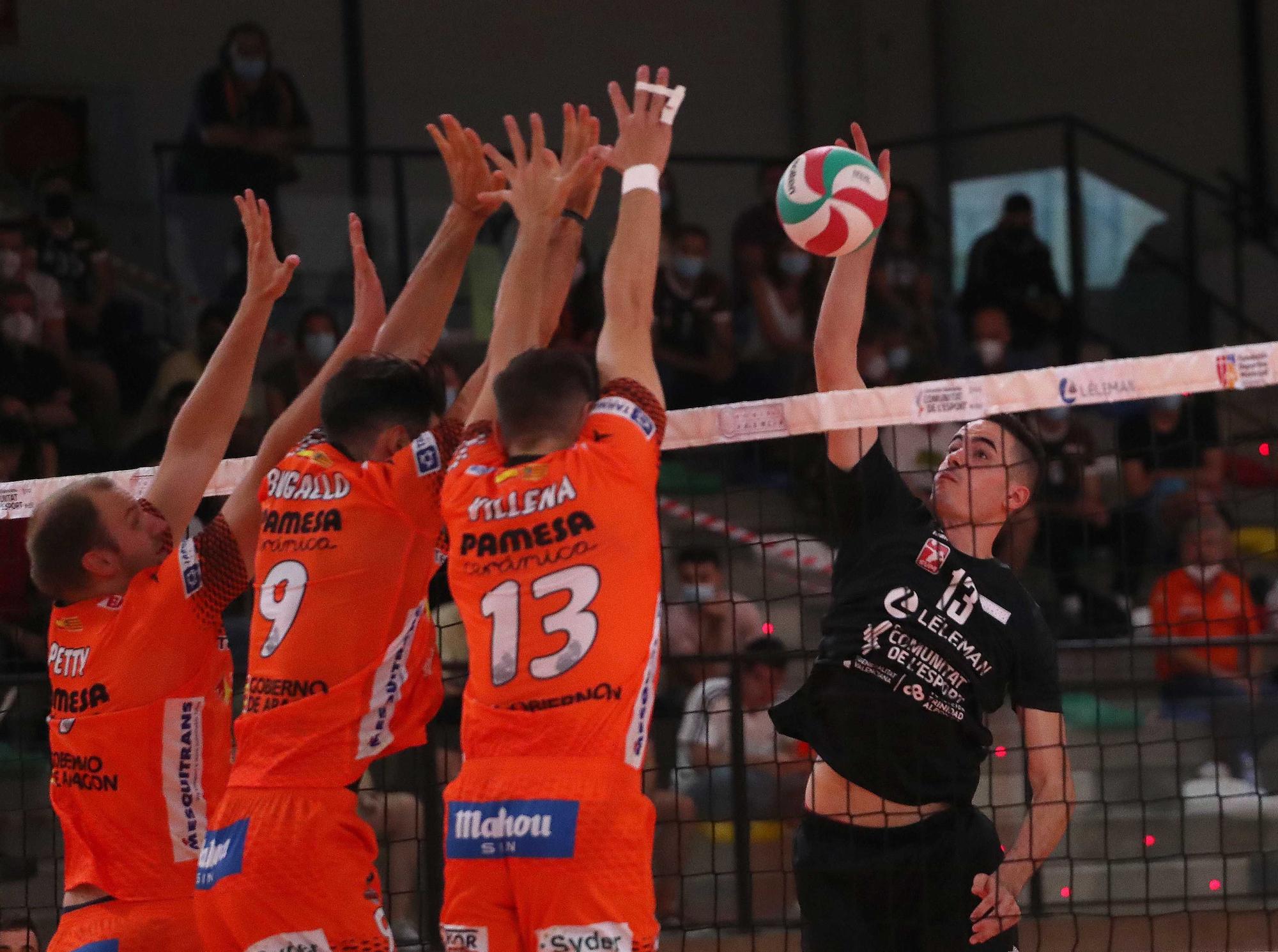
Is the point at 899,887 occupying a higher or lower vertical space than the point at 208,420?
lower

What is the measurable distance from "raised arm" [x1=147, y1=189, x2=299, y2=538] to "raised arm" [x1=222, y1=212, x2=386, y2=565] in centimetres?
12

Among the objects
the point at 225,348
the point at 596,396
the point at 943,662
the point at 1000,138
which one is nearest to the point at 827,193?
the point at 596,396

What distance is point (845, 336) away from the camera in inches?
192

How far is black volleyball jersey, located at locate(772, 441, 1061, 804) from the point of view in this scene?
186 inches

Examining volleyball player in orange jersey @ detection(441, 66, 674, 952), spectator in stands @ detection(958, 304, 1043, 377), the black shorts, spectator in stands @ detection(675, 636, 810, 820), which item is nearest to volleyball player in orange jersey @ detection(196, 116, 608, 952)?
Result: volleyball player in orange jersey @ detection(441, 66, 674, 952)

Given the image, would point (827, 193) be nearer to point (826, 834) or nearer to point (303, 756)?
point (826, 834)

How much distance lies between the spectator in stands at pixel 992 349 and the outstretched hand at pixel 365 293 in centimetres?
796

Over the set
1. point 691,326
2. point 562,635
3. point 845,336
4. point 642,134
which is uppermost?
point 691,326

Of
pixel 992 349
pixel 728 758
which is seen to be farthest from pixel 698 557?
pixel 992 349

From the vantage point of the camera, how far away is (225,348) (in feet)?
15.8

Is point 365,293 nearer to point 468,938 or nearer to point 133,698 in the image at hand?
point 133,698

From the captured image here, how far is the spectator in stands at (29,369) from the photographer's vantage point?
11.3 meters

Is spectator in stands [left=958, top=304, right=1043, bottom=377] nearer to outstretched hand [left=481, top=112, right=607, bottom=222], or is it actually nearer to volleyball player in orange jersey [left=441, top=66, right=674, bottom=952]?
outstretched hand [left=481, top=112, right=607, bottom=222]

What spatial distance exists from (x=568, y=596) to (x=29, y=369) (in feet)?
28.2
